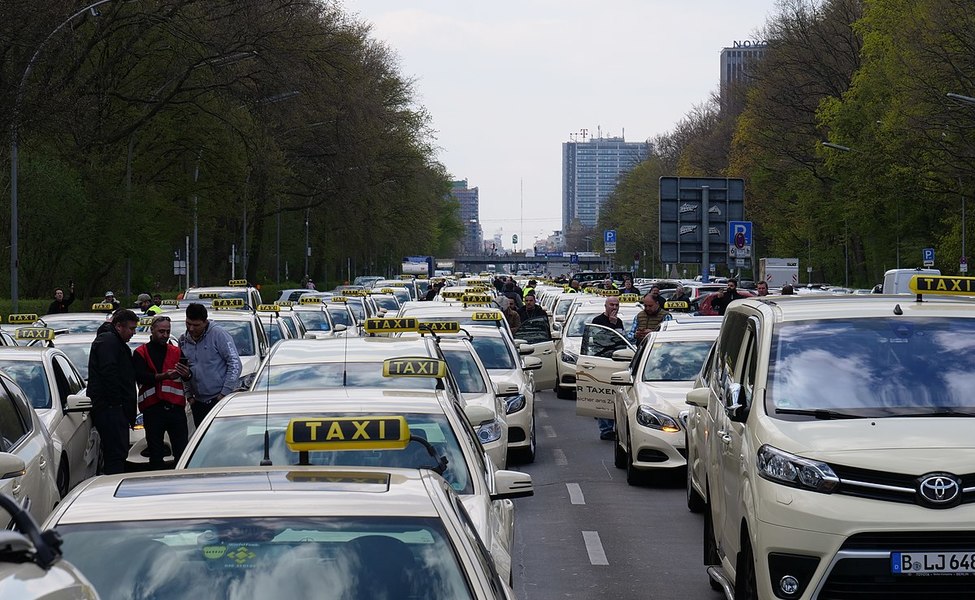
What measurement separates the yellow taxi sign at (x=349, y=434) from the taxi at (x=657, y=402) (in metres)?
8.86

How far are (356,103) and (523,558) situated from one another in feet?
171

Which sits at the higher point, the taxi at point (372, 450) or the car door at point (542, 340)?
the taxi at point (372, 450)

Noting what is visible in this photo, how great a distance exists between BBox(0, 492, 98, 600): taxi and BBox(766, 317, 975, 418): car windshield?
202 inches

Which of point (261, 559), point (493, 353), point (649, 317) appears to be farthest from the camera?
point (649, 317)

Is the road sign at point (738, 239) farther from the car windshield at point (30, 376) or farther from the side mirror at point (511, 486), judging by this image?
the side mirror at point (511, 486)

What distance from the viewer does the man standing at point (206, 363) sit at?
1407 cm

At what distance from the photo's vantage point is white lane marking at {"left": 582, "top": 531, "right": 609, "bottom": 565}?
35.5 ft

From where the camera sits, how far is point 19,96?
31.6 metres

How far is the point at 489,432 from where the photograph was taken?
42.9 feet

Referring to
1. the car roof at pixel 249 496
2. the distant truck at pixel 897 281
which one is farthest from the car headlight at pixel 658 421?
the distant truck at pixel 897 281

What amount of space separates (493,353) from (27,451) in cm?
947

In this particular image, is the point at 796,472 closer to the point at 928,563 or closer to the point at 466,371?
the point at 928,563

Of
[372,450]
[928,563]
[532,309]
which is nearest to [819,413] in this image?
[928,563]

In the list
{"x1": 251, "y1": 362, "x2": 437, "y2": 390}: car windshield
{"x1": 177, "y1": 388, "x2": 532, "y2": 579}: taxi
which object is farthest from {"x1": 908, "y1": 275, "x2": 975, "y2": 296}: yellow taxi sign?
{"x1": 251, "y1": 362, "x2": 437, "y2": 390}: car windshield
